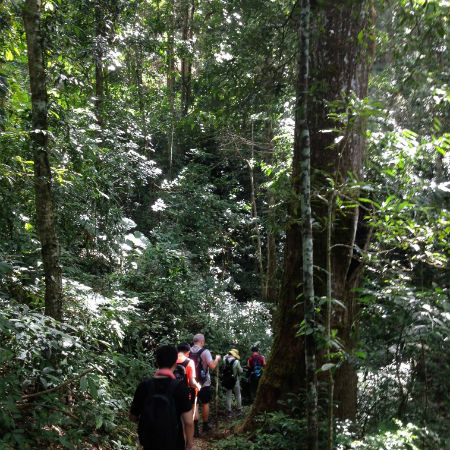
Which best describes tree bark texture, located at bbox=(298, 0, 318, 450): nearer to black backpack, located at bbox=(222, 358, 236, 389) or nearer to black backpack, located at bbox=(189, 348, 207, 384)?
black backpack, located at bbox=(189, 348, 207, 384)

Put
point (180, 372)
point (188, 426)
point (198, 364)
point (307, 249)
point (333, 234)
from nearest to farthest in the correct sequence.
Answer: point (188, 426) < point (307, 249) < point (333, 234) < point (180, 372) < point (198, 364)

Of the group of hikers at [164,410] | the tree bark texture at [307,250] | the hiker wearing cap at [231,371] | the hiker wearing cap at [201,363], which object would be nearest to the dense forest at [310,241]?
the tree bark texture at [307,250]

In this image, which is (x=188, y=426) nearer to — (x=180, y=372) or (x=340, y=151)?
(x=180, y=372)

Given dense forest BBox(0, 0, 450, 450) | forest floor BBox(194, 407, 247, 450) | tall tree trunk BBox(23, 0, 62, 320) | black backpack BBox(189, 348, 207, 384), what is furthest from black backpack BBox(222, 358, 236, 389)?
tall tree trunk BBox(23, 0, 62, 320)

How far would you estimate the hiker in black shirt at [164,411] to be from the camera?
289 cm

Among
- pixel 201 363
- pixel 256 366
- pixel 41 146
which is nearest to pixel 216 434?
pixel 201 363

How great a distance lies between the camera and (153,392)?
303cm

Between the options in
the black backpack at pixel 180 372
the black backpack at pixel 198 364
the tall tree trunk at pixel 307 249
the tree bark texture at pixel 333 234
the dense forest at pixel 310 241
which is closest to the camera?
the tall tree trunk at pixel 307 249

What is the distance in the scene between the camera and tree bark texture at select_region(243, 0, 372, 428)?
4.73 meters

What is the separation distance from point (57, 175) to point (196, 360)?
3591mm

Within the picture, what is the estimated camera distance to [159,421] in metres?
2.89

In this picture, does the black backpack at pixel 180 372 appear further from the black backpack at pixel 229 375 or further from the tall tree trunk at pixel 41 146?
the black backpack at pixel 229 375

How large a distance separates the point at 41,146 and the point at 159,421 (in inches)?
122

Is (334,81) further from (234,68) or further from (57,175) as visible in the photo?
(57,175)
